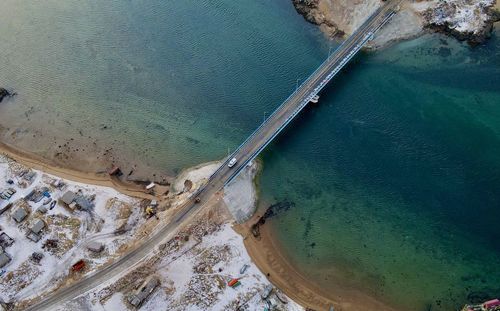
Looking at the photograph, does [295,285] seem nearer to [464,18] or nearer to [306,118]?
[306,118]

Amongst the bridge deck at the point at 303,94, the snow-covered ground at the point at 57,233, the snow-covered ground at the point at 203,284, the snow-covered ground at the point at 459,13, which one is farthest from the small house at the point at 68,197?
the snow-covered ground at the point at 459,13

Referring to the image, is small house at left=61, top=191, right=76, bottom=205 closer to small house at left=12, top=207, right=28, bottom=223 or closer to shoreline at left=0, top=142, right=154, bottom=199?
shoreline at left=0, top=142, right=154, bottom=199

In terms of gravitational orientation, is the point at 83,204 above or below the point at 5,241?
above

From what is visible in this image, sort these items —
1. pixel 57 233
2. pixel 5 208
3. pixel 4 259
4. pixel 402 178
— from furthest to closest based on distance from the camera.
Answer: pixel 402 178
pixel 5 208
pixel 57 233
pixel 4 259

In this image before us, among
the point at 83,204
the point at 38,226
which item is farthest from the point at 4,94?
the point at 83,204

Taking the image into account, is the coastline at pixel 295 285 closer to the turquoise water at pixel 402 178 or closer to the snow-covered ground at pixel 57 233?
the turquoise water at pixel 402 178

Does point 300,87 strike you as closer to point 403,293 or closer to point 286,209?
point 286,209
